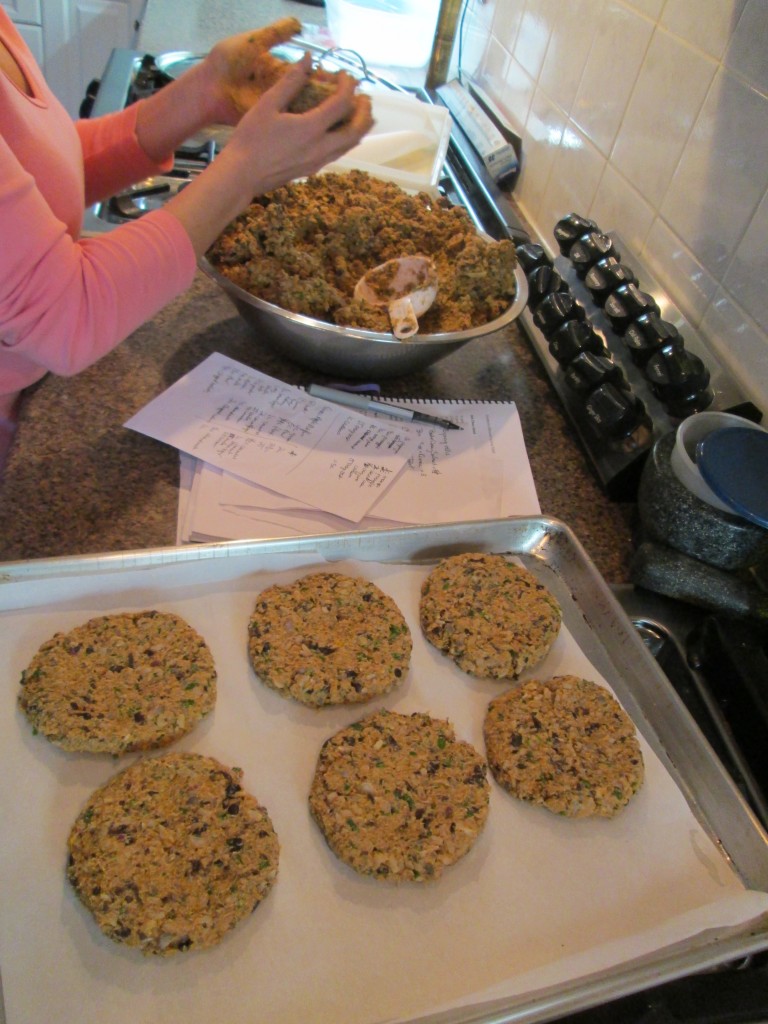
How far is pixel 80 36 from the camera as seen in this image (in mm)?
2670

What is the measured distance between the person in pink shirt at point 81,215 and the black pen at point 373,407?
24 centimetres

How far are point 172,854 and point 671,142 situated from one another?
46.4 inches

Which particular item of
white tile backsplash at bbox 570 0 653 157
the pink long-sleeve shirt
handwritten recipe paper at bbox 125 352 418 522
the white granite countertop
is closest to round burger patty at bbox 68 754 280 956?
handwritten recipe paper at bbox 125 352 418 522

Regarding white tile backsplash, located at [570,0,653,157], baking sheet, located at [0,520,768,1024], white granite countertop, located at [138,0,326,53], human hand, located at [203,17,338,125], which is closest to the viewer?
baking sheet, located at [0,520,768,1024]

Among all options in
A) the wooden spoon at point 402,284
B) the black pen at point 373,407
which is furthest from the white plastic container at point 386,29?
the black pen at point 373,407

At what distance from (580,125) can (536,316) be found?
1.62 ft

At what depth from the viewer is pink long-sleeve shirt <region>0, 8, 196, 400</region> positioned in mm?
729

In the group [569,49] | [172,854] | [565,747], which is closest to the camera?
[172,854]

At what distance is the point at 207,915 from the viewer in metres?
0.54

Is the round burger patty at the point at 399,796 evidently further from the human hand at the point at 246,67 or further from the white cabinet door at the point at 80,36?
the white cabinet door at the point at 80,36

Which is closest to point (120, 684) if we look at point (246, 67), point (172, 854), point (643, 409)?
point (172, 854)

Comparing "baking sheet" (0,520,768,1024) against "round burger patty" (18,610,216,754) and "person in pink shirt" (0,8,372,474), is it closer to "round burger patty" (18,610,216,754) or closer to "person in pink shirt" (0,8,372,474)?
"round burger patty" (18,610,216,754)

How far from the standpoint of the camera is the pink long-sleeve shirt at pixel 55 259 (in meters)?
0.73

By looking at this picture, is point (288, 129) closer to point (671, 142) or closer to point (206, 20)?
point (671, 142)
